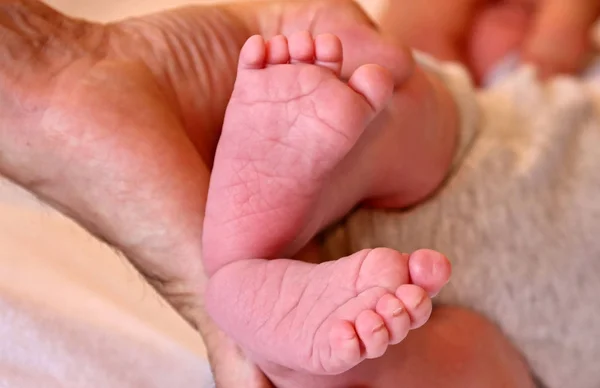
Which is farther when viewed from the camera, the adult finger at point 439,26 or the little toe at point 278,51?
the adult finger at point 439,26

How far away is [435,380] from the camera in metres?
0.55

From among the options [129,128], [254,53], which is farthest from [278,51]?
[129,128]

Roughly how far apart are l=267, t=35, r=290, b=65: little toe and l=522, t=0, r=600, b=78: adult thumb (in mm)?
636

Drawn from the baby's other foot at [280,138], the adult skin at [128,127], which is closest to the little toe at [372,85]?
the baby's other foot at [280,138]

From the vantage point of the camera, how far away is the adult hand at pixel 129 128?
523mm

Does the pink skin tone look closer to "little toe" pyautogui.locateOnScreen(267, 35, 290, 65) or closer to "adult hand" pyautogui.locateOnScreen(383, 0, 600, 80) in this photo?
"little toe" pyautogui.locateOnScreen(267, 35, 290, 65)

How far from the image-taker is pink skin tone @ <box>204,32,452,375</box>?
44cm

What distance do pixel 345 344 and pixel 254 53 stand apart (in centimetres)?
22

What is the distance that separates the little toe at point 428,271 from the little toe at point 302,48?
17cm

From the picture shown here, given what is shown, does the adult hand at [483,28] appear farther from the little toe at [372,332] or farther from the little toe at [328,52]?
the little toe at [372,332]

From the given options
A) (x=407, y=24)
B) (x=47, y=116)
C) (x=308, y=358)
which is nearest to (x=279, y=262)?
(x=308, y=358)

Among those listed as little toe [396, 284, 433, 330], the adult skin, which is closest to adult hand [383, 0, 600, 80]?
the adult skin

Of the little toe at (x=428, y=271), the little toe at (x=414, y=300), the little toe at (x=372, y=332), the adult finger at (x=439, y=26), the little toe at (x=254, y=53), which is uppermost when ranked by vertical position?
the little toe at (x=254, y=53)

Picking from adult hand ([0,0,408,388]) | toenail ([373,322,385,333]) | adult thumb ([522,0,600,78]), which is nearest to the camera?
toenail ([373,322,385,333])
